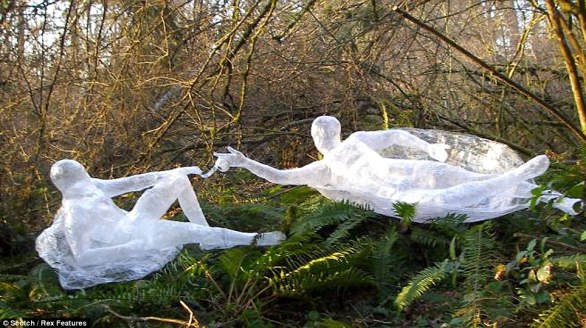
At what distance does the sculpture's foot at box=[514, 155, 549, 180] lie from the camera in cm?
479

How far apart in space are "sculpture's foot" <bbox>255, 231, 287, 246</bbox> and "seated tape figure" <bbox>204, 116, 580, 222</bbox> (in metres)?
0.64

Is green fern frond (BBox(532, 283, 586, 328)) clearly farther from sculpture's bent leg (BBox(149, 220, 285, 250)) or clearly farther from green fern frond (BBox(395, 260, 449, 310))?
sculpture's bent leg (BBox(149, 220, 285, 250))

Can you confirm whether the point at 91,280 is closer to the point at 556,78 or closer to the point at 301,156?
the point at 301,156

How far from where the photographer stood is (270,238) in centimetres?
509

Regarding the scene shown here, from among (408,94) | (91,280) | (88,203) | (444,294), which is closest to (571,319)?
(444,294)

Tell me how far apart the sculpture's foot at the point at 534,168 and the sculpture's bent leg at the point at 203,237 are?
6.16ft

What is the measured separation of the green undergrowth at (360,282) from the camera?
3.63 metres

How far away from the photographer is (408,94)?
28.5ft

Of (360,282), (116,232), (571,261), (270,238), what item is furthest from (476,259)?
(116,232)

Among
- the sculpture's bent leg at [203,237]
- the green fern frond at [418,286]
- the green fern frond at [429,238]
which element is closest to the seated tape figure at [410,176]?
the green fern frond at [429,238]

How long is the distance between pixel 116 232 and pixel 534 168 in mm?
3182

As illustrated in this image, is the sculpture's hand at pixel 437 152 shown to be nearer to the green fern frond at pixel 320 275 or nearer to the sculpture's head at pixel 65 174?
the green fern frond at pixel 320 275

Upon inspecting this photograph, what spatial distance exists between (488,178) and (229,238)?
2113mm

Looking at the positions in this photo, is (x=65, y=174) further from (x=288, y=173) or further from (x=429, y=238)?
(x=429, y=238)
